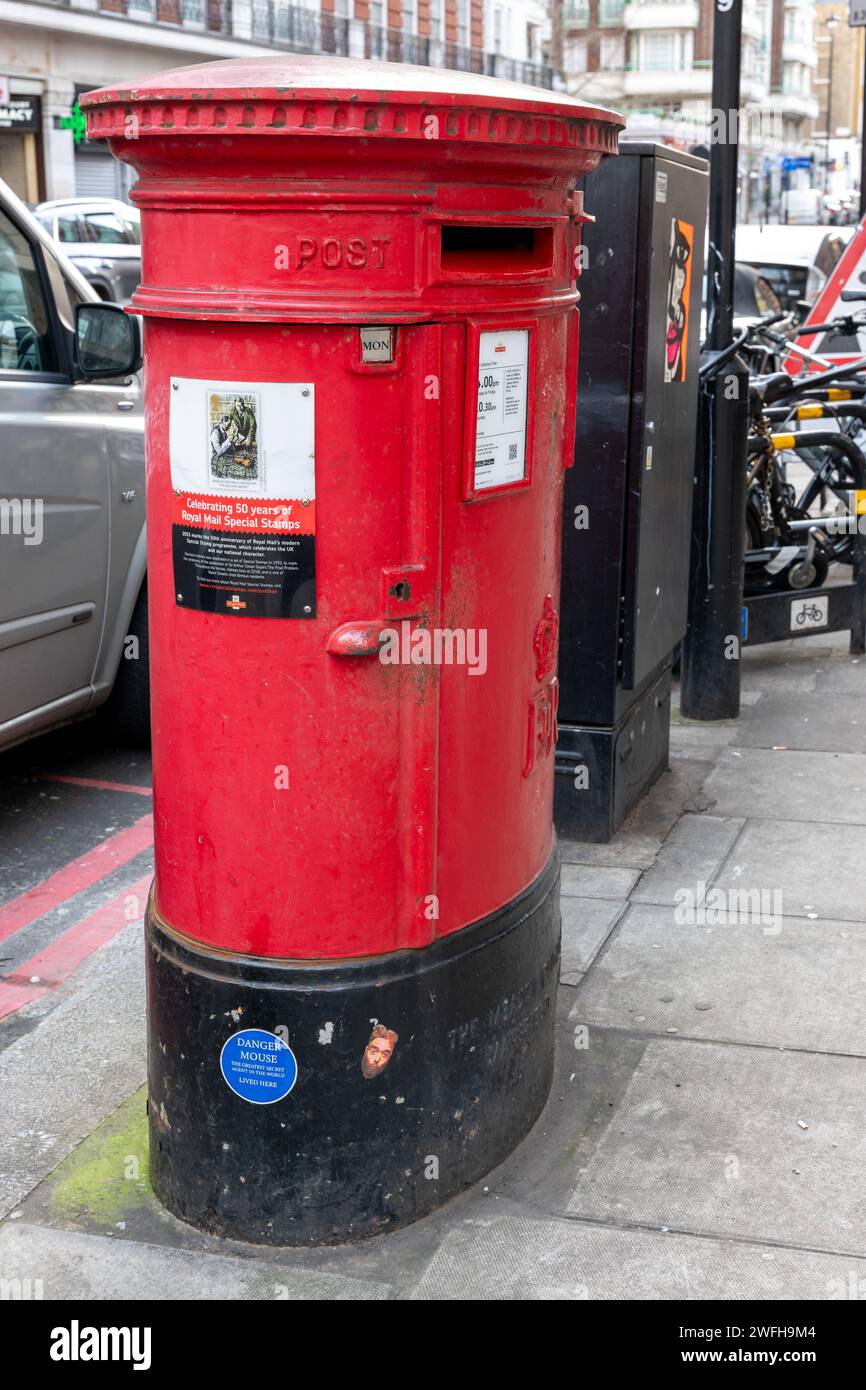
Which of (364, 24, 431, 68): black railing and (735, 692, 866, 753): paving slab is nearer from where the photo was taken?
(735, 692, 866, 753): paving slab

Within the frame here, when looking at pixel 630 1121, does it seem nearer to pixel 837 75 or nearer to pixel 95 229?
pixel 95 229

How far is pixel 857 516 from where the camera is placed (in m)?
7.28

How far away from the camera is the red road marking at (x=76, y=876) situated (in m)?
4.81

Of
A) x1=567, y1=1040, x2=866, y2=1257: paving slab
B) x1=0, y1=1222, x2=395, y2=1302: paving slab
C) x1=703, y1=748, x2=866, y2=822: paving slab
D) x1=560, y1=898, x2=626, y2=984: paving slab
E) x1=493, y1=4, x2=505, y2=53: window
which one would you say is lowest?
x1=0, y1=1222, x2=395, y2=1302: paving slab

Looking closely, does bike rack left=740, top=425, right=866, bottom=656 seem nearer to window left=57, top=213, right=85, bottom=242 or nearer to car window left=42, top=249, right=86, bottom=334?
car window left=42, top=249, right=86, bottom=334

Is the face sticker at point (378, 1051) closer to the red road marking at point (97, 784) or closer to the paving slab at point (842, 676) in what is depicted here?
the red road marking at point (97, 784)

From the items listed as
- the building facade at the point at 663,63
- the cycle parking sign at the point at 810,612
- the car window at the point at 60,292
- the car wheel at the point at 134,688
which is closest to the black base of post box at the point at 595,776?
the car wheel at the point at 134,688

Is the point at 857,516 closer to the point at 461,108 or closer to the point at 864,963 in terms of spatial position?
the point at 864,963

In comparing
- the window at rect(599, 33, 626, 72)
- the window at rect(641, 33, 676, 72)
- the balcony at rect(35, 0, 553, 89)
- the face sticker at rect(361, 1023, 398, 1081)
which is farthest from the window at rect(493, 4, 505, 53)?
the face sticker at rect(361, 1023, 398, 1081)

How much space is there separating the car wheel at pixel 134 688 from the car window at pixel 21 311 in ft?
3.30

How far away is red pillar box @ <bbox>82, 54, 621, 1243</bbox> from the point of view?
2564 mm

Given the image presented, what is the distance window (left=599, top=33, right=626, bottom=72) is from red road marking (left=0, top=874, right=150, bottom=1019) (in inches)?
3250

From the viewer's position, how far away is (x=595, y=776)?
4.95m
